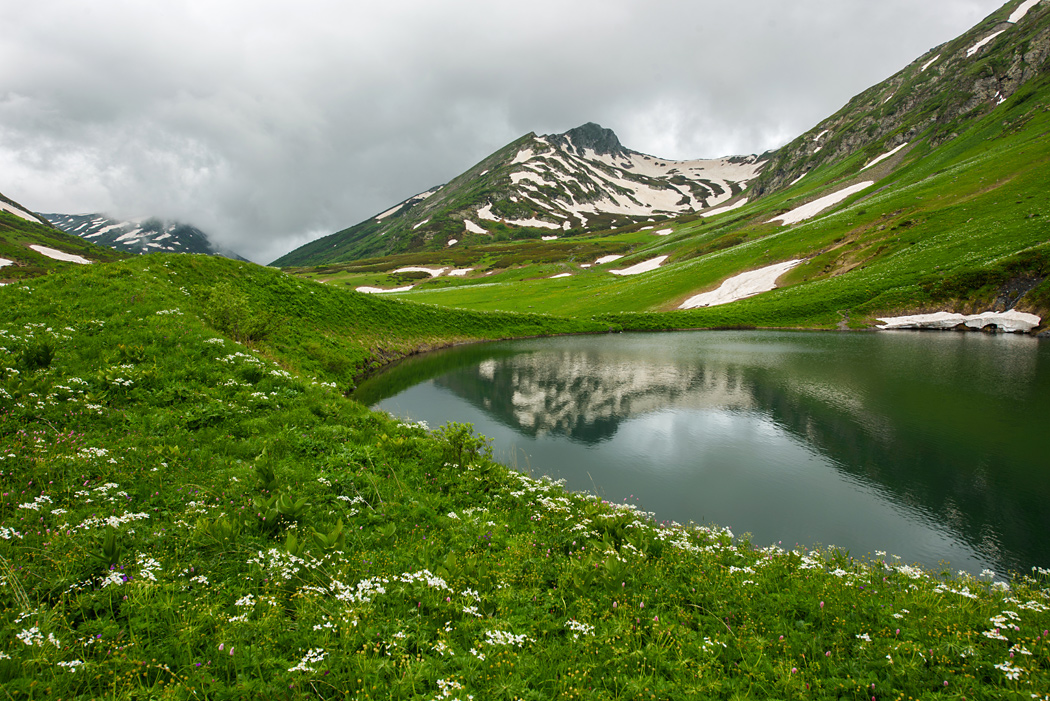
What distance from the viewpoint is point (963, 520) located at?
12.4m

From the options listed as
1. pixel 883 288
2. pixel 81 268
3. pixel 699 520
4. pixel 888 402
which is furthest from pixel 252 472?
pixel 883 288

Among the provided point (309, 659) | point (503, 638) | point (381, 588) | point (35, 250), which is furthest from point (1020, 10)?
point (35, 250)

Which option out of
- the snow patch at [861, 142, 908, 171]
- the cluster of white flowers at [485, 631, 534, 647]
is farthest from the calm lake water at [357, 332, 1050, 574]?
the snow patch at [861, 142, 908, 171]

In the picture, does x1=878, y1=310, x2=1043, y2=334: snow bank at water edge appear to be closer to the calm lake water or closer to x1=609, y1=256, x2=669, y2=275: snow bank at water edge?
the calm lake water

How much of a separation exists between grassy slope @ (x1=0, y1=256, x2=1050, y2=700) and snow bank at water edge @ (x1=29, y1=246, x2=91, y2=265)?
176269 mm

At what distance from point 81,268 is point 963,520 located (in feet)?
140

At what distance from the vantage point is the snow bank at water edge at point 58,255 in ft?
426

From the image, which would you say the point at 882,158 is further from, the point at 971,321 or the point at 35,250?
the point at 35,250

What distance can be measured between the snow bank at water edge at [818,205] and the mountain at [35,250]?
171923 millimetres

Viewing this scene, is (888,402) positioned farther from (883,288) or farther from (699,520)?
(883,288)

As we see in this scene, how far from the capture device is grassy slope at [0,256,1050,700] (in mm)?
5129

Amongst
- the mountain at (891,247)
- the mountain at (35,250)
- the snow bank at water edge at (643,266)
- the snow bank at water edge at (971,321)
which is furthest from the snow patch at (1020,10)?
the mountain at (35,250)

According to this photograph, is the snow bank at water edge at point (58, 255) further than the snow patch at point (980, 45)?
No

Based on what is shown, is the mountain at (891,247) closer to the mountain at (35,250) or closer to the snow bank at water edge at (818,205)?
the snow bank at water edge at (818,205)
